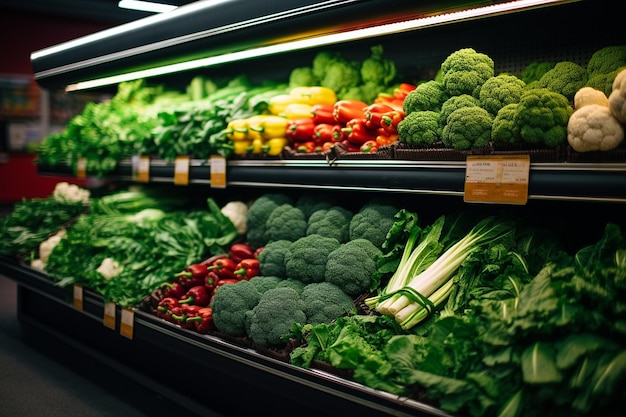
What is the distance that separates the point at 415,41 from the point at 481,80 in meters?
1.00

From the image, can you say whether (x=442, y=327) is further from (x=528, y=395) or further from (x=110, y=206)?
(x=110, y=206)

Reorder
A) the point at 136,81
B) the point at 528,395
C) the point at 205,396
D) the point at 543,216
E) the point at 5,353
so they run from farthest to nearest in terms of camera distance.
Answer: the point at 136,81
the point at 5,353
the point at 205,396
the point at 543,216
the point at 528,395

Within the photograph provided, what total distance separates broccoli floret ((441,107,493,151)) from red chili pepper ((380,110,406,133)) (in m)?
0.46

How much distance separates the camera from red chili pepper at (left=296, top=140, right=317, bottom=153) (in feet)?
9.60

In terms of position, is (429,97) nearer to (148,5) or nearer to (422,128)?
(422,128)

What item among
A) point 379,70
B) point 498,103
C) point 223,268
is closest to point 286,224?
point 223,268

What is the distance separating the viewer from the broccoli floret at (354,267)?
239cm

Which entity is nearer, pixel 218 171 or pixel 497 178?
pixel 497 178

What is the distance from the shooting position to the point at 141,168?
3803 millimetres

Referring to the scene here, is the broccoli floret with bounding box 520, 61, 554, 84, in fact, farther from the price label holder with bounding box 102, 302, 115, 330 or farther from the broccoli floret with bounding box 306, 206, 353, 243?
the price label holder with bounding box 102, 302, 115, 330

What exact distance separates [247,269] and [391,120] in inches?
39.9

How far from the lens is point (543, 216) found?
2.35m

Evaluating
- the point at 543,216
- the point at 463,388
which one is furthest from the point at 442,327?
the point at 543,216

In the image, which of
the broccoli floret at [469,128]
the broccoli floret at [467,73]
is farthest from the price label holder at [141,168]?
the broccoli floret at [469,128]
